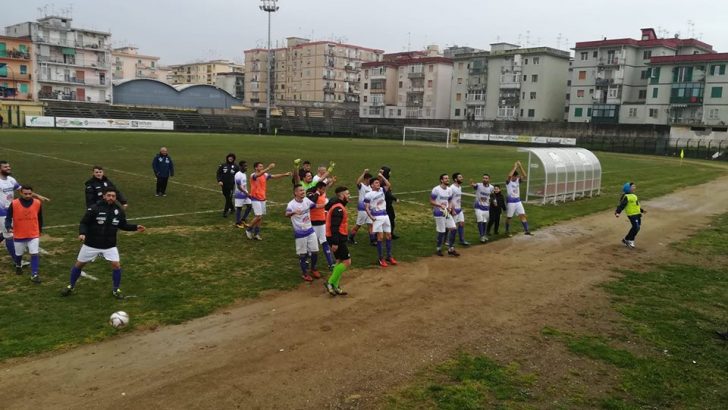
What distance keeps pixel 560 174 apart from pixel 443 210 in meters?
13.0

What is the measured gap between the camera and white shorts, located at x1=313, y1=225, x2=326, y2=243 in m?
12.8

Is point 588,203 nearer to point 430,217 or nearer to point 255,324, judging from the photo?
point 430,217

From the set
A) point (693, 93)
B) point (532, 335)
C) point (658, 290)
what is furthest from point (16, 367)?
point (693, 93)

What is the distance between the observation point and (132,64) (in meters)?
160

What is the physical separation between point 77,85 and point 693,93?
10261 cm

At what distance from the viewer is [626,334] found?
9.68 meters

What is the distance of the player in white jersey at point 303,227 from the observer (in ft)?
38.6

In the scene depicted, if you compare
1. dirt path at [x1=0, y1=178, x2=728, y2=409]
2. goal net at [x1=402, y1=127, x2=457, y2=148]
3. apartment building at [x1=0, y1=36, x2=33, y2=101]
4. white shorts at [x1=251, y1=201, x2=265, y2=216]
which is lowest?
dirt path at [x1=0, y1=178, x2=728, y2=409]

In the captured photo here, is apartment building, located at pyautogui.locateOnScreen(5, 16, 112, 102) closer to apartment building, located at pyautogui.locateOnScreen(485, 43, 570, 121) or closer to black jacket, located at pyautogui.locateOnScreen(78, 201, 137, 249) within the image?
apartment building, located at pyautogui.locateOnScreen(485, 43, 570, 121)

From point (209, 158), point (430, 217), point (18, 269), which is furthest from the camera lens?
point (209, 158)

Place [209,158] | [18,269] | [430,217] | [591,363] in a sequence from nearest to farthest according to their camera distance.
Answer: [591,363] < [18,269] < [430,217] < [209,158]

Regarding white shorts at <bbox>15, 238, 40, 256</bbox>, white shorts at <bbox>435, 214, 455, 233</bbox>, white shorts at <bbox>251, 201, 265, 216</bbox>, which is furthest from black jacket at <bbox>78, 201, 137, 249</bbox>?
white shorts at <bbox>435, 214, 455, 233</bbox>

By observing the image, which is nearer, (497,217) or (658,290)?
(658,290)

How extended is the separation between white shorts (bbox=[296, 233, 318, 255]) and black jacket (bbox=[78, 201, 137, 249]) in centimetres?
379
